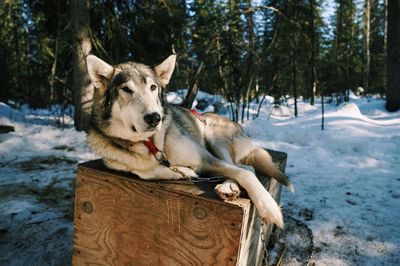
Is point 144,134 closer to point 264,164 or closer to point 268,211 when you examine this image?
point 268,211

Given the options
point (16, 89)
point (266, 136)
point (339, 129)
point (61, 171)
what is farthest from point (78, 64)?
point (16, 89)

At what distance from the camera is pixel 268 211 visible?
5.65 feet

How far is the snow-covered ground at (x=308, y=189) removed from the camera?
2.63 meters

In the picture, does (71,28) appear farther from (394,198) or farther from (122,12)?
(394,198)

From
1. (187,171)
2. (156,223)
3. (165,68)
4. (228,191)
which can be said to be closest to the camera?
(228,191)

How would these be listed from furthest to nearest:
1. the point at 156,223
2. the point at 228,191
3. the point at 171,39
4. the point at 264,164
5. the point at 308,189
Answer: the point at 171,39
the point at 308,189
the point at 264,164
the point at 156,223
the point at 228,191

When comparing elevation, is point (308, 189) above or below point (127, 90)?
below

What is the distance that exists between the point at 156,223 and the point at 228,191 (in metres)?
0.53

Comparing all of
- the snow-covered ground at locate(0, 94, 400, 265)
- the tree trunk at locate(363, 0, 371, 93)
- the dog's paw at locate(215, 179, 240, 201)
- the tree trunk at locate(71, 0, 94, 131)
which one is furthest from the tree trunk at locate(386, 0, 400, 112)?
the tree trunk at locate(363, 0, 371, 93)

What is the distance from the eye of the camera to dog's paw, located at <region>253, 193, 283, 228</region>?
1.72 m

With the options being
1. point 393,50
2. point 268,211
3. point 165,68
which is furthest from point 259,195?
point 393,50

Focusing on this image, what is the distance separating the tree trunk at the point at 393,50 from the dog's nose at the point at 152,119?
961 centimetres

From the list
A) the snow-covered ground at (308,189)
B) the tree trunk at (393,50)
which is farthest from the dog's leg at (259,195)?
the tree trunk at (393,50)

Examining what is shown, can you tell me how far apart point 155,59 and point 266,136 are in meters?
3.79
